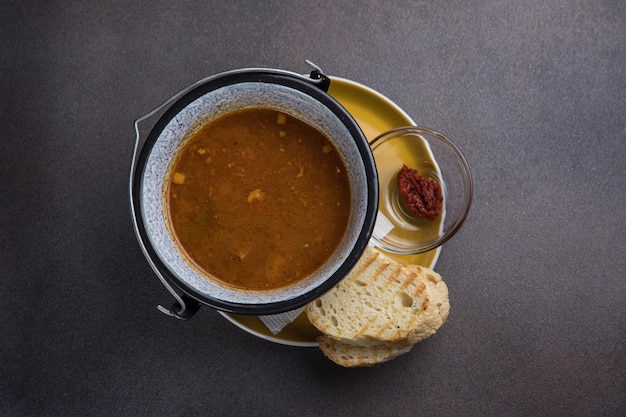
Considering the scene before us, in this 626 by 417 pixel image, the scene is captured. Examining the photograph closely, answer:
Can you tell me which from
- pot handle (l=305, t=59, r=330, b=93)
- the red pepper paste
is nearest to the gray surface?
the red pepper paste

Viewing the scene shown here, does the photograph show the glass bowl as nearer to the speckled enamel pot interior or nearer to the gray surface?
the gray surface

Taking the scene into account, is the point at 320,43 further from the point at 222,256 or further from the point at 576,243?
the point at 576,243

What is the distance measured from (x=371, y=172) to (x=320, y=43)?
2.97 feet

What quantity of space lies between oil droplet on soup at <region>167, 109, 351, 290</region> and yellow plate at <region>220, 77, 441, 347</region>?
30 centimetres

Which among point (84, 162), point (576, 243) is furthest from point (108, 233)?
point (576, 243)

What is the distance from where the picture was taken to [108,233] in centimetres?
225

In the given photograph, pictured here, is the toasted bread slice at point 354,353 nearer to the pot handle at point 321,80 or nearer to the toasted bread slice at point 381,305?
the toasted bread slice at point 381,305

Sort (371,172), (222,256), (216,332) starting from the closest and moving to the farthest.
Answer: (371,172), (222,256), (216,332)

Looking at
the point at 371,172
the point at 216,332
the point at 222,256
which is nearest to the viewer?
the point at 371,172

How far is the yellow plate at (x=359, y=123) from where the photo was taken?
6.47 feet

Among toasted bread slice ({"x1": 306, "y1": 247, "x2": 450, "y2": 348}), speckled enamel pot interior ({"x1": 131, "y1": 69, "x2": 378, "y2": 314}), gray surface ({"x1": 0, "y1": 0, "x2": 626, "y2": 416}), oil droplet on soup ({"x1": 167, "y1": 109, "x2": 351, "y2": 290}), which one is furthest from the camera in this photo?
gray surface ({"x1": 0, "y1": 0, "x2": 626, "y2": 416})

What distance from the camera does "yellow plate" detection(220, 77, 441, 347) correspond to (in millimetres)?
1971

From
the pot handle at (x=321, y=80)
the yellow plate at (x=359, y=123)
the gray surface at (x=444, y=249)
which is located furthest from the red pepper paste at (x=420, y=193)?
the pot handle at (x=321, y=80)

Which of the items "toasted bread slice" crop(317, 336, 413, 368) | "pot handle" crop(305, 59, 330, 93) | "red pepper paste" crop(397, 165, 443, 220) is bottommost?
"toasted bread slice" crop(317, 336, 413, 368)
